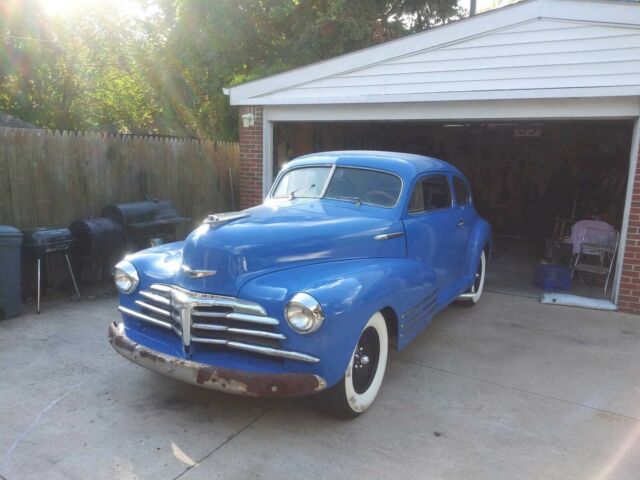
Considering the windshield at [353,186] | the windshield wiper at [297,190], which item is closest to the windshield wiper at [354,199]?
the windshield at [353,186]

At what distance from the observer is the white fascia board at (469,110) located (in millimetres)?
5578

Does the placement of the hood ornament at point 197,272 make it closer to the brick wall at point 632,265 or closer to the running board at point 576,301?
the running board at point 576,301

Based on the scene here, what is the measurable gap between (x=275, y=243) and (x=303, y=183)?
1411 mm

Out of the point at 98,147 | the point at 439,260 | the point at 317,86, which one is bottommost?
the point at 439,260

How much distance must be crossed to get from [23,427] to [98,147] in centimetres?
449

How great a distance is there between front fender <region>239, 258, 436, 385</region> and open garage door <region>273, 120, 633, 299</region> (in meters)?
6.01

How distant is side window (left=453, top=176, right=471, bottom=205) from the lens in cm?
536

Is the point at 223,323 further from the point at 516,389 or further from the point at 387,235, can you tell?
the point at 516,389

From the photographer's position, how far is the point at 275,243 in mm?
3178

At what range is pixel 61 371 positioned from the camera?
3869mm

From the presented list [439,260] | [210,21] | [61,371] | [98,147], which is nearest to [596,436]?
[439,260]

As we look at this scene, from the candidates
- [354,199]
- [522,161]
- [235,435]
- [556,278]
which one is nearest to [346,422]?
[235,435]

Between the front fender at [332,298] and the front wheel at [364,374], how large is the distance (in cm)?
15

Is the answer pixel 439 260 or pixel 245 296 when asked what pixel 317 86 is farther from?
pixel 245 296
